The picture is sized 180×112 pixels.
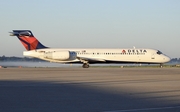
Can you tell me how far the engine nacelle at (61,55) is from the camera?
2219 inches

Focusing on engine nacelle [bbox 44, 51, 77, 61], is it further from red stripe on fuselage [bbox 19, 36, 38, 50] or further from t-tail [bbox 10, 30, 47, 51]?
red stripe on fuselage [bbox 19, 36, 38, 50]

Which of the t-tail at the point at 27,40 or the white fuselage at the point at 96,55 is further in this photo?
the t-tail at the point at 27,40

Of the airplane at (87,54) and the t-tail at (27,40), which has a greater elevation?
the t-tail at (27,40)

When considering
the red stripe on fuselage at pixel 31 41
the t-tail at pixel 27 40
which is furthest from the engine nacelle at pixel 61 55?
the red stripe on fuselage at pixel 31 41

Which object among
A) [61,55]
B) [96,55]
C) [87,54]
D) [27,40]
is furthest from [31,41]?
[96,55]

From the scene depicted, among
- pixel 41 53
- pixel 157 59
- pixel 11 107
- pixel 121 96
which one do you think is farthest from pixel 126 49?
pixel 11 107

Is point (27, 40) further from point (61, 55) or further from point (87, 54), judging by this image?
point (87, 54)

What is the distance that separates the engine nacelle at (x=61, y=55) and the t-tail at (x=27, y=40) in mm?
2796

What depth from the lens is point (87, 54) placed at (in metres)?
57.8

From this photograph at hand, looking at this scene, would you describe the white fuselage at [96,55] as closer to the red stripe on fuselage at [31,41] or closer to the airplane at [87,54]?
the airplane at [87,54]

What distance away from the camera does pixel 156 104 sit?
13.9 meters

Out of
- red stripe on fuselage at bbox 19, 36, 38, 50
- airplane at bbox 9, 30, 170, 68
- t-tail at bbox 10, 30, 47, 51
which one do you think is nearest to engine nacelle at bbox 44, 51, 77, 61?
airplane at bbox 9, 30, 170, 68

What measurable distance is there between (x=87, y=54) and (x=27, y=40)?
370 inches

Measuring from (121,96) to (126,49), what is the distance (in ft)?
140
